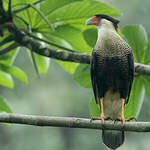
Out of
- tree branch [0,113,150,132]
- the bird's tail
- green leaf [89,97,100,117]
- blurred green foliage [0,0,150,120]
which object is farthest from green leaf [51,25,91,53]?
tree branch [0,113,150,132]

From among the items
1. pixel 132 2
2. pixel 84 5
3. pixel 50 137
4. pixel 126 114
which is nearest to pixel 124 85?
pixel 126 114

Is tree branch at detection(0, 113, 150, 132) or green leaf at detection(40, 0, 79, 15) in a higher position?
green leaf at detection(40, 0, 79, 15)

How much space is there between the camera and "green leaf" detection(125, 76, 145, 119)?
282cm

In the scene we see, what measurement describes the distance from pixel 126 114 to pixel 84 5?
0.88 meters

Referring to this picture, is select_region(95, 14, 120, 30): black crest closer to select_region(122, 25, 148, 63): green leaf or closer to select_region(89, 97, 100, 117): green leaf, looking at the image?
select_region(122, 25, 148, 63): green leaf

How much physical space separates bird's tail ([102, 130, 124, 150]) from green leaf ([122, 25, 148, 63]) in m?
0.63

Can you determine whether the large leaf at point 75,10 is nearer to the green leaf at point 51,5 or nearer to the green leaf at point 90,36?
the green leaf at point 51,5

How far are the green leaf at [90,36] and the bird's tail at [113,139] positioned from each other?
72 centimetres

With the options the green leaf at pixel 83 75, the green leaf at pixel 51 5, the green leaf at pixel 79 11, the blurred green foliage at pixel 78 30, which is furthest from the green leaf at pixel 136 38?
the green leaf at pixel 51 5

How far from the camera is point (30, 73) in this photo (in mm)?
12078

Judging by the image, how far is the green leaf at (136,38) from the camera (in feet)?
8.96

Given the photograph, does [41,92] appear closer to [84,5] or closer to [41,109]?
[41,109]

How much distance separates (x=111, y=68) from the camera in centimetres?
283

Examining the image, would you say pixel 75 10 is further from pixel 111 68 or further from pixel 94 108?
pixel 94 108
